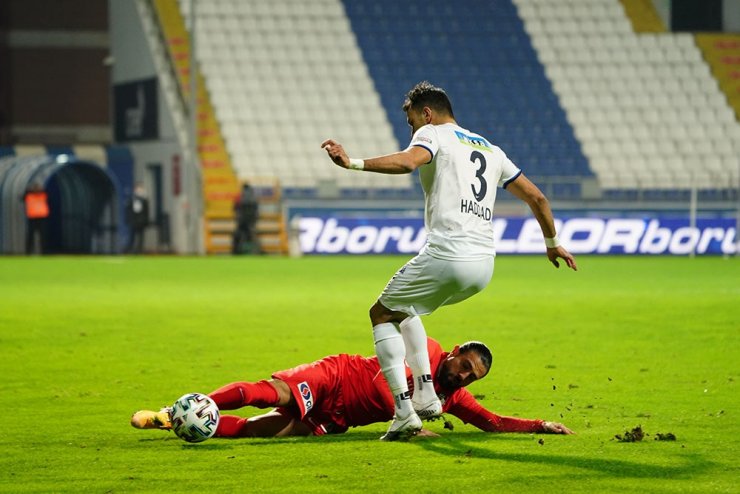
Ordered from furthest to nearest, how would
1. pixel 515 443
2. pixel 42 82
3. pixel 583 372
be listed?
pixel 42 82, pixel 583 372, pixel 515 443

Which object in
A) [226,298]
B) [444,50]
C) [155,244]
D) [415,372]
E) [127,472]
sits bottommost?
[127,472]

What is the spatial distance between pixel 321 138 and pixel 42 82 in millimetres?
13705

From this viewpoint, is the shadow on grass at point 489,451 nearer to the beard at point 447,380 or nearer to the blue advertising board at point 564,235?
the beard at point 447,380

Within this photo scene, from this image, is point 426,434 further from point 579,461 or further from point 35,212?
point 35,212

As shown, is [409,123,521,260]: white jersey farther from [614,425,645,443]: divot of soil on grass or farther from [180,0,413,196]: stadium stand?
[180,0,413,196]: stadium stand

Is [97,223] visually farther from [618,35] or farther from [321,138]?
[618,35]

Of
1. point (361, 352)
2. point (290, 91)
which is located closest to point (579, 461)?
point (361, 352)

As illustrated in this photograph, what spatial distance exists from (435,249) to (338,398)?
3.29 feet

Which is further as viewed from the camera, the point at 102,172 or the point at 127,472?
the point at 102,172

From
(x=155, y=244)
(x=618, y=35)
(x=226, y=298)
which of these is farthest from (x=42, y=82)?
(x=226, y=298)

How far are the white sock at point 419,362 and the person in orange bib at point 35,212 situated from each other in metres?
28.9

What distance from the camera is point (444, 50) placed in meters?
42.6

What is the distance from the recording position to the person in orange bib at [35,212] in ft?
116

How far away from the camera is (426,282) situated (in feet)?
25.2
